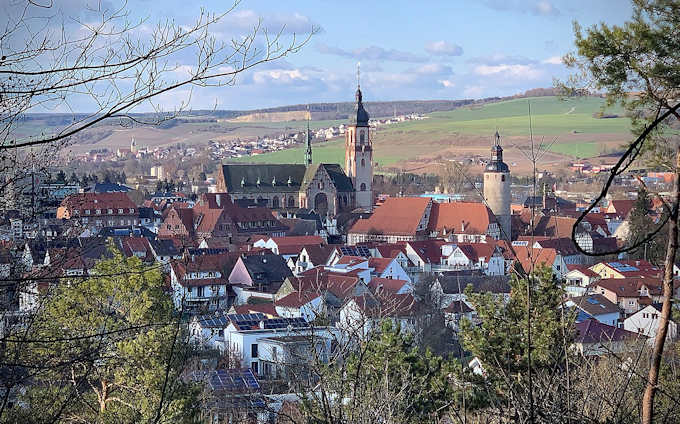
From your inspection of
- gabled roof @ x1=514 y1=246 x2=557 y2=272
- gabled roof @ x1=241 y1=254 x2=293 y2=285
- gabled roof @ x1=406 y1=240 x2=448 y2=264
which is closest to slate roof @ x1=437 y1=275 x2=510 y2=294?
gabled roof @ x1=514 y1=246 x2=557 y2=272

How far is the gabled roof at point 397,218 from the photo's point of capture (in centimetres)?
6194

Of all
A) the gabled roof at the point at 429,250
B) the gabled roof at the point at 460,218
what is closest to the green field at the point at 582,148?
the gabled roof at the point at 460,218

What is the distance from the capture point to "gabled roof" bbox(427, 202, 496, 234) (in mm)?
60250

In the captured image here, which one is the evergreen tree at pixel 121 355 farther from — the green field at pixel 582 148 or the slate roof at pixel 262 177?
the green field at pixel 582 148

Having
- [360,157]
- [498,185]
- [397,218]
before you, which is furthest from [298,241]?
[360,157]

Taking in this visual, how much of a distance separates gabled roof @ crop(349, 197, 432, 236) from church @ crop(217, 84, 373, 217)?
530 inches

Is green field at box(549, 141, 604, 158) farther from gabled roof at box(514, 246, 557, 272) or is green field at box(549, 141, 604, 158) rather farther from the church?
gabled roof at box(514, 246, 557, 272)

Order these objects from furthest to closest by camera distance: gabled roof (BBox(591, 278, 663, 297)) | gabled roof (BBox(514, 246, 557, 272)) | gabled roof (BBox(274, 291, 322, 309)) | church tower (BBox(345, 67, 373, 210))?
church tower (BBox(345, 67, 373, 210)) → gabled roof (BBox(591, 278, 663, 297)) → gabled roof (BBox(274, 291, 322, 309)) → gabled roof (BBox(514, 246, 557, 272))

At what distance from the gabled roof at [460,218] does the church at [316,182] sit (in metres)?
15.9

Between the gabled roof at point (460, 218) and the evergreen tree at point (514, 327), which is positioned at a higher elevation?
the evergreen tree at point (514, 327)

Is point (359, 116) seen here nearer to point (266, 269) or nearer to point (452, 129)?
point (266, 269)

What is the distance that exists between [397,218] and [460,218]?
13.5ft

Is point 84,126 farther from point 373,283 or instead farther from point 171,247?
point 171,247

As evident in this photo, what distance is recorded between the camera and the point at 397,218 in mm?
63188
